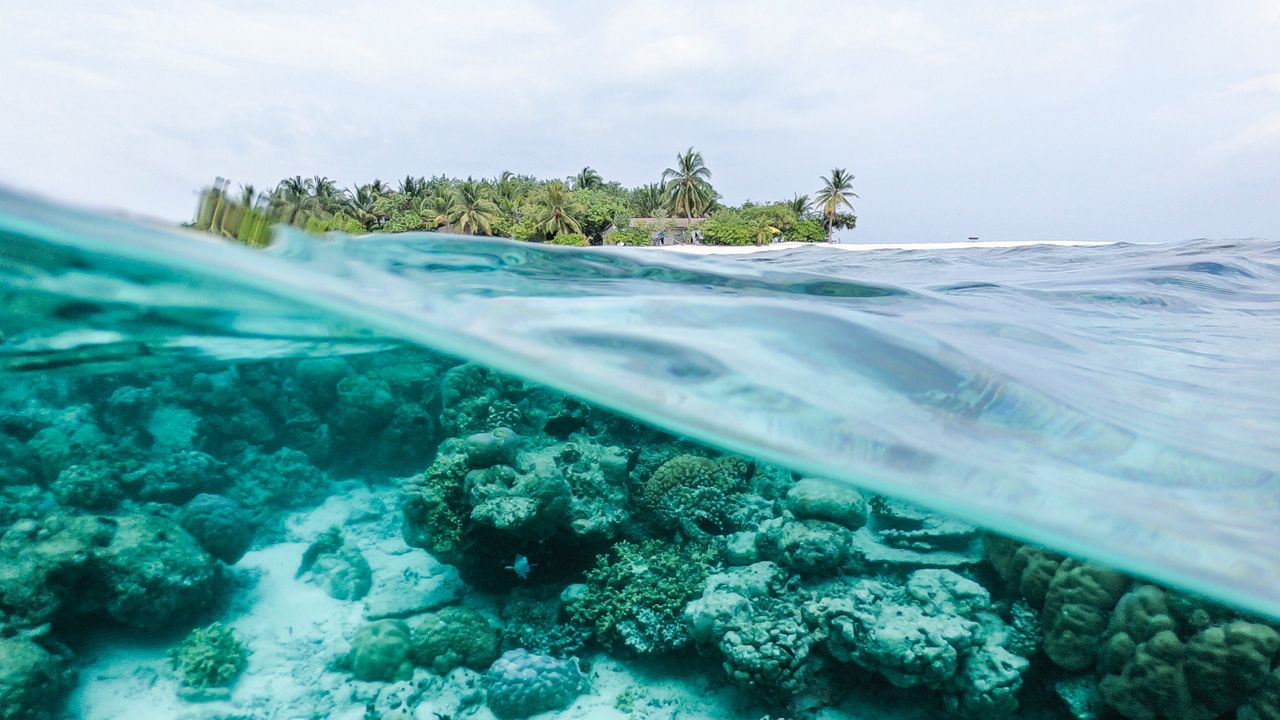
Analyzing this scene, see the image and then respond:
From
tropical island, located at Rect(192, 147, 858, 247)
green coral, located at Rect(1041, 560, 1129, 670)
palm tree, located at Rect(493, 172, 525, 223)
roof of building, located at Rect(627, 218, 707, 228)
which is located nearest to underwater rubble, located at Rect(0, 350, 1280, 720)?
green coral, located at Rect(1041, 560, 1129, 670)

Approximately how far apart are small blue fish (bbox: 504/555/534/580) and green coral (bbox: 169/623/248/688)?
4070 millimetres

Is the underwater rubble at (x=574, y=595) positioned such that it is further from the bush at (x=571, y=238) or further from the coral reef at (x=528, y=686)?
the bush at (x=571, y=238)

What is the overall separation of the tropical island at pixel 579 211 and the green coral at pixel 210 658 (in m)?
24.4

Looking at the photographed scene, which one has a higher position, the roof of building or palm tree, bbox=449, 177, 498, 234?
the roof of building

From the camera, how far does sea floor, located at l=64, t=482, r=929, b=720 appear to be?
786cm

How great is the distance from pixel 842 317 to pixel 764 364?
86 centimetres

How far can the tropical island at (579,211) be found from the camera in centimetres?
4256

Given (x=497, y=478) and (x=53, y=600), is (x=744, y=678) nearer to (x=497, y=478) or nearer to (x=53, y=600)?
(x=497, y=478)

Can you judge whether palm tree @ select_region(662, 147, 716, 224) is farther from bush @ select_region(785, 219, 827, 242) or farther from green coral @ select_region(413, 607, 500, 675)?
green coral @ select_region(413, 607, 500, 675)

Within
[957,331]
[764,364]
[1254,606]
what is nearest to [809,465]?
[764,364]

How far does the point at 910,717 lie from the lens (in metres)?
7.36

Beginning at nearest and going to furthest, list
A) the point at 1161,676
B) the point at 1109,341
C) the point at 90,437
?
the point at 1109,341 < the point at 1161,676 < the point at 90,437

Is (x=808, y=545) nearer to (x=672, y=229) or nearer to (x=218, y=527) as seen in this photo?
(x=218, y=527)

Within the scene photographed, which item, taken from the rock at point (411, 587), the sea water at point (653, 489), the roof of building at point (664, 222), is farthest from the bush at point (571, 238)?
the rock at point (411, 587)
